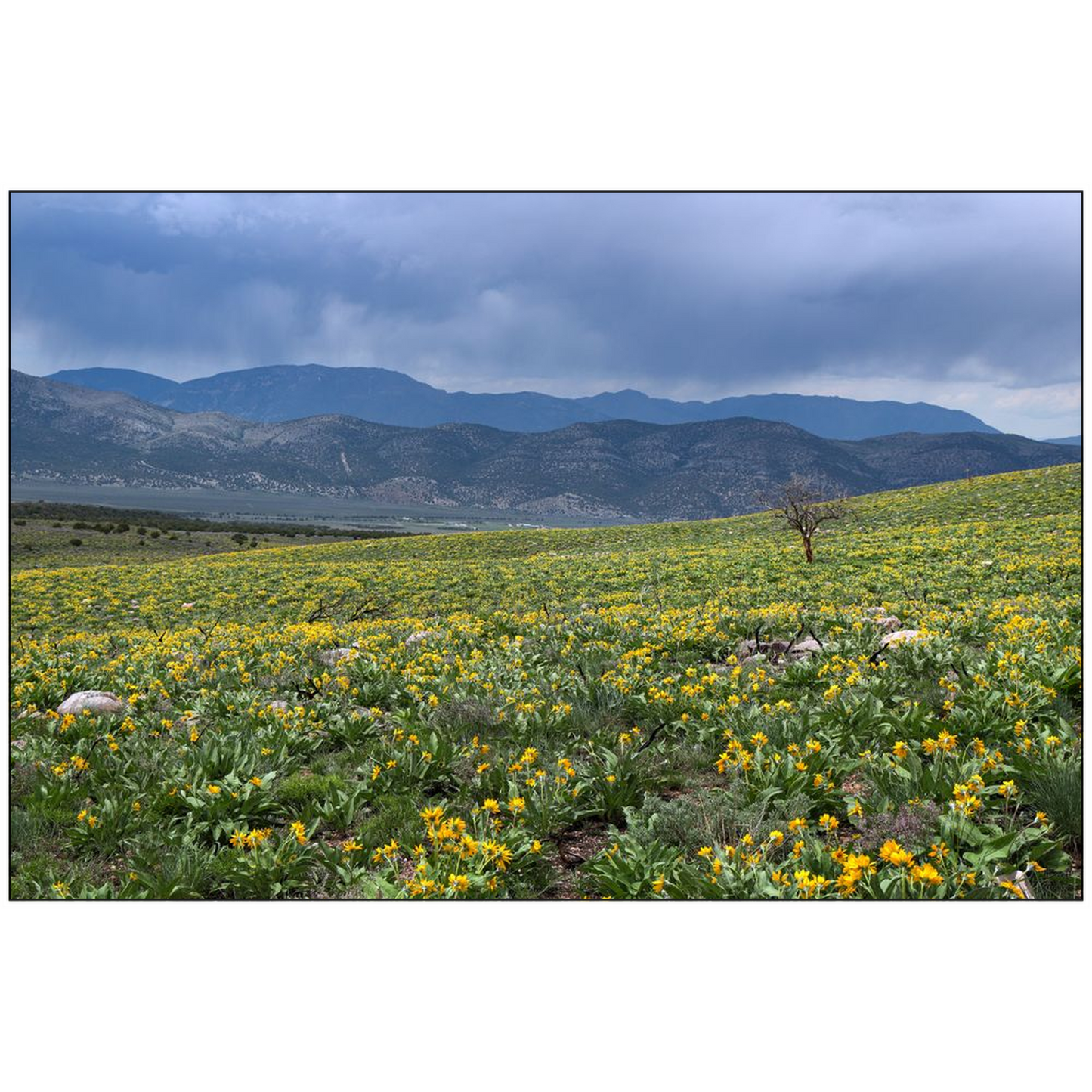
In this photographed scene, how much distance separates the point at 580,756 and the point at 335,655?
5161 millimetres

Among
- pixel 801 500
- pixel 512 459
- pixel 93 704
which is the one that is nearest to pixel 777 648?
pixel 93 704

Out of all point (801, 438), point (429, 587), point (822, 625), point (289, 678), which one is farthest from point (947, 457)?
point (289, 678)

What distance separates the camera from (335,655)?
9.77 metres

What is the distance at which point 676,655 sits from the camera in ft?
29.8

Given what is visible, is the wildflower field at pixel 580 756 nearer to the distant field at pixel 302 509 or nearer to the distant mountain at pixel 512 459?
the distant field at pixel 302 509

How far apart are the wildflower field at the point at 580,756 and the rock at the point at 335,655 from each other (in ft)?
0.28

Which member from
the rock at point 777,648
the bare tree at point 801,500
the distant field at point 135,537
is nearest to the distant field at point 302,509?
the distant field at point 135,537

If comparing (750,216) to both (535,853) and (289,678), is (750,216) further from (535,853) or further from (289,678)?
(289,678)

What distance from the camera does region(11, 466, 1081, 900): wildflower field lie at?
4215 millimetres

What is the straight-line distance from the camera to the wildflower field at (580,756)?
4.21 metres

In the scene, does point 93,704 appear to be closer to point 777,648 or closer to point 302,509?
point 777,648

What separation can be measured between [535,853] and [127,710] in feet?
17.8
